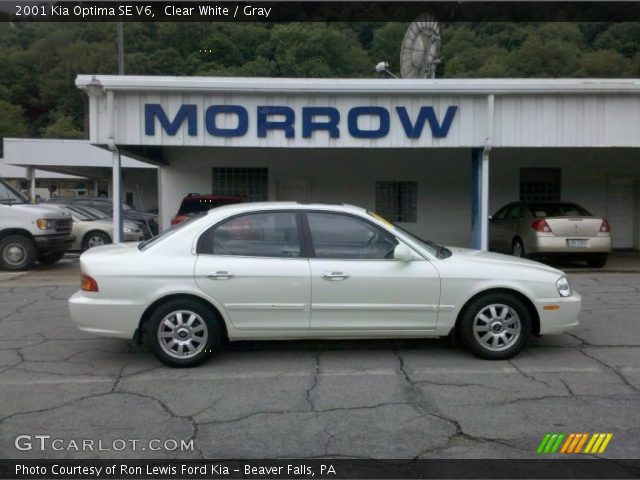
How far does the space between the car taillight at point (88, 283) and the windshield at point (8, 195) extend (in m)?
8.94

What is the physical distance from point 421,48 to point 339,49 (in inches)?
1358

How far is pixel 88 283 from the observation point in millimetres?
5660

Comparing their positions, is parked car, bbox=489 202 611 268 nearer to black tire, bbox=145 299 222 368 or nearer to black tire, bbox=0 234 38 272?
black tire, bbox=145 299 222 368

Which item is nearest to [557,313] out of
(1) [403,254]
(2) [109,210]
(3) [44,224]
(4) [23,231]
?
(1) [403,254]

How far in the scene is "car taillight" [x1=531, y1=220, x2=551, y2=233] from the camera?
12789 mm

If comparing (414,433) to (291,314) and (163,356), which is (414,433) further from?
(163,356)

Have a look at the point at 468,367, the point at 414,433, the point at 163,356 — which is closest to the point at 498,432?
the point at 414,433

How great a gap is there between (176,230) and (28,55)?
7571 centimetres

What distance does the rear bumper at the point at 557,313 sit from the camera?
5.89 meters

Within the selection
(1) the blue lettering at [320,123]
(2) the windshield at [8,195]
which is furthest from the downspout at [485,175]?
(2) the windshield at [8,195]

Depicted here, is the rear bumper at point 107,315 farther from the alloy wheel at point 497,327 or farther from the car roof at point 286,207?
the alloy wheel at point 497,327

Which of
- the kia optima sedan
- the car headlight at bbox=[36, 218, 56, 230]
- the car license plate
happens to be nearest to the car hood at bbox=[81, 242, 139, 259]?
the kia optima sedan

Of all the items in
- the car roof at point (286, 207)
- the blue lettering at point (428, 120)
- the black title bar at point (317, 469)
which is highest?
the blue lettering at point (428, 120)

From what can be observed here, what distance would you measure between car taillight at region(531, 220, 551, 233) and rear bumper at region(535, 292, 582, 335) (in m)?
7.17
